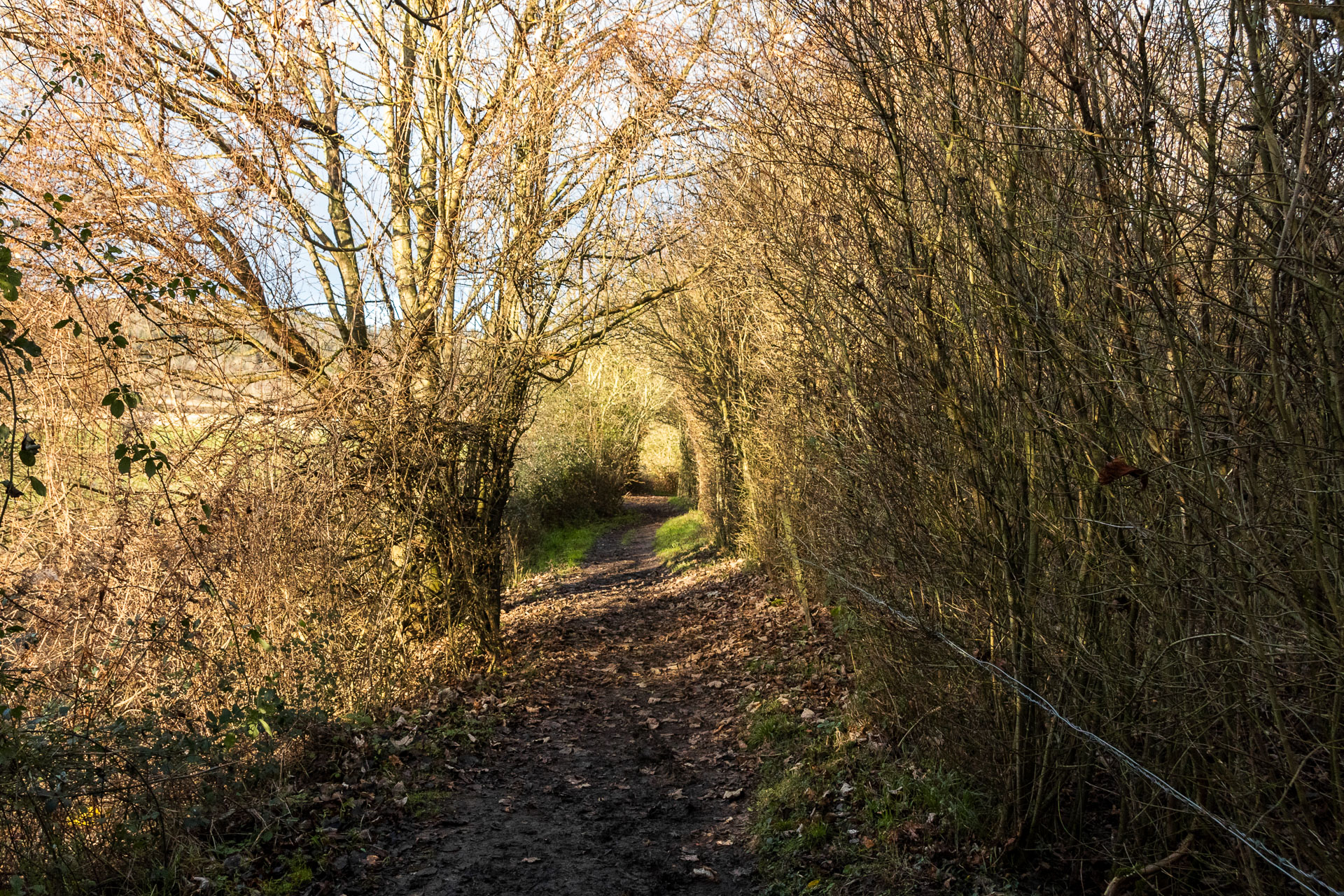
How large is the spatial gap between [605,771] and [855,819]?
2367 mm

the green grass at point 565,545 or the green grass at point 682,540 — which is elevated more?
the green grass at point 565,545

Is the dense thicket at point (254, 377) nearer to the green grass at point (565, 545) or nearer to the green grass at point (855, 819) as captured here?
the green grass at point (855, 819)

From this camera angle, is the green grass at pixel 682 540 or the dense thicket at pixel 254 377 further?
the green grass at pixel 682 540

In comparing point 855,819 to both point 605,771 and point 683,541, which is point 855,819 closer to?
point 605,771

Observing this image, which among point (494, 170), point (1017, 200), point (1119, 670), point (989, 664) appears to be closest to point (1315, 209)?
point (1017, 200)

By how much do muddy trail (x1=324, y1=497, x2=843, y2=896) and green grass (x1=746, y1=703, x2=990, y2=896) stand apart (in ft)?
0.76

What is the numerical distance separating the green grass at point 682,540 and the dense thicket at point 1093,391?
42.2 feet

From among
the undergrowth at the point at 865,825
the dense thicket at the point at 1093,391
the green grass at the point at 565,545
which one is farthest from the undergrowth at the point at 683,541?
the dense thicket at the point at 1093,391

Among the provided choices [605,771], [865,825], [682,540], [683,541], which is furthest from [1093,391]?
[682,540]

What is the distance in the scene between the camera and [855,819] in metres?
5.07

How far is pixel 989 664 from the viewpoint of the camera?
12.9 feet

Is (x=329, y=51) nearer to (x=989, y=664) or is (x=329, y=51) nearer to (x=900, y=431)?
(x=900, y=431)

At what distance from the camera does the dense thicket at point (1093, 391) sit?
2.61 metres

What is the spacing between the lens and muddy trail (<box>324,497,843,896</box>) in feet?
16.3
